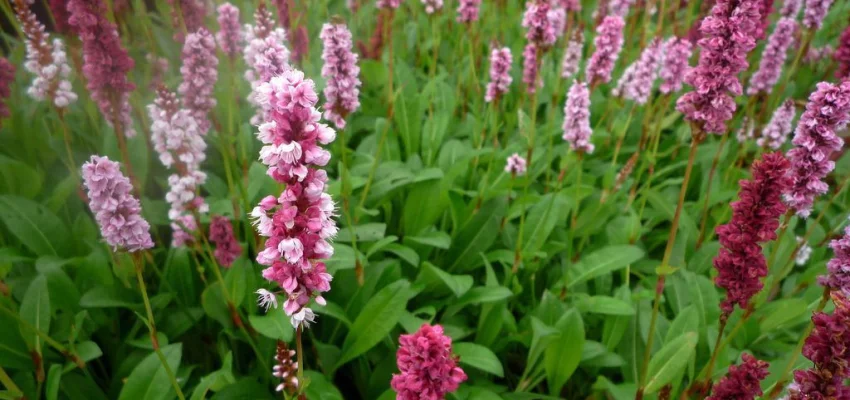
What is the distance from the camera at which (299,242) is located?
1.56m

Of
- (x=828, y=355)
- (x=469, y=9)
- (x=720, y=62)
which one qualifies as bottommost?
(x=828, y=355)

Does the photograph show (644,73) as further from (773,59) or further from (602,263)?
(602,263)

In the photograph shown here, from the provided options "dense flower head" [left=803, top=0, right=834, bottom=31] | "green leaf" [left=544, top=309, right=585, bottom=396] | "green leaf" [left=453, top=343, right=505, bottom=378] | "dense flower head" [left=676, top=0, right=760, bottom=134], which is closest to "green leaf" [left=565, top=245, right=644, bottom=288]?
"green leaf" [left=544, top=309, right=585, bottom=396]

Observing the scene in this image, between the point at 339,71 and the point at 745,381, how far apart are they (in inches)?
90.3

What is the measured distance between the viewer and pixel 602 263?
3443 mm

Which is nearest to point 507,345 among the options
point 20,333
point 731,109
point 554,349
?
point 554,349

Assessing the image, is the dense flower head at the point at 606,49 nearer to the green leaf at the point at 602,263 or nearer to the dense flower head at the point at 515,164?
the dense flower head at the point at 515,164

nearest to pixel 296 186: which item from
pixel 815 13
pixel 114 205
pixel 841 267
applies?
pixel 114 205

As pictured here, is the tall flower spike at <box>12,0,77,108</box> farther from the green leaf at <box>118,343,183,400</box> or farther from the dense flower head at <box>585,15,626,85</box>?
the dense flower head at <box>585,15,626,85</box>

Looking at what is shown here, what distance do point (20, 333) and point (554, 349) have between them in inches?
99.5

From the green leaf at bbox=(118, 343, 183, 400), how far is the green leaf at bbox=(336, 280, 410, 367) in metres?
0.79

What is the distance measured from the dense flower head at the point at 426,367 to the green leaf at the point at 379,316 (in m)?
1.08

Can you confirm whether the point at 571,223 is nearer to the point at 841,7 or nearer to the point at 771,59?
the point at 771,59

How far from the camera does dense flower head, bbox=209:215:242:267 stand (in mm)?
2854
